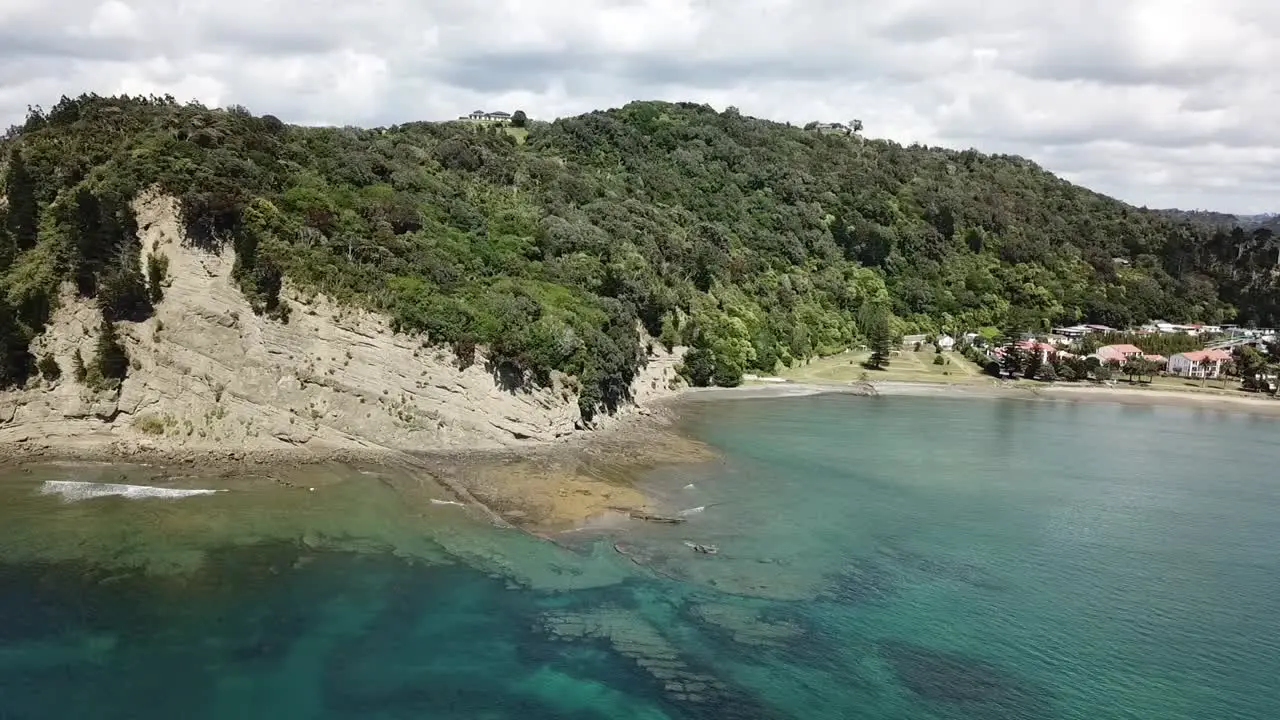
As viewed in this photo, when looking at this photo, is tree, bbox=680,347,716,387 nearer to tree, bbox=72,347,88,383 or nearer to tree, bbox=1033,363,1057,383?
tree, bbox=1033,363,1057,383

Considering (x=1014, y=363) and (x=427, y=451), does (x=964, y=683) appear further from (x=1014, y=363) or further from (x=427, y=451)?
(x=1014, y=363)

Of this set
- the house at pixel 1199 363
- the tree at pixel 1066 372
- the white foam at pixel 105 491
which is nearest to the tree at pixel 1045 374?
the tree at pixel 1066 372

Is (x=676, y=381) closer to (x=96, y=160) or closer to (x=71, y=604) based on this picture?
(x=96, y=160)

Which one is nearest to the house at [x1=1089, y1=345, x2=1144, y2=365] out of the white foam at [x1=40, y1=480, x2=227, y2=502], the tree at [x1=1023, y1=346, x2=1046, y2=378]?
the tree at [x1=1023, y1=346, x2=1046, y2=378]

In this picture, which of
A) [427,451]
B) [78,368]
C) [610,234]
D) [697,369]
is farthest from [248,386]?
[610,234]

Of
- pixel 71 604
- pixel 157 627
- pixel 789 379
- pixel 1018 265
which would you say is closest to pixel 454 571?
pixel 157 627
